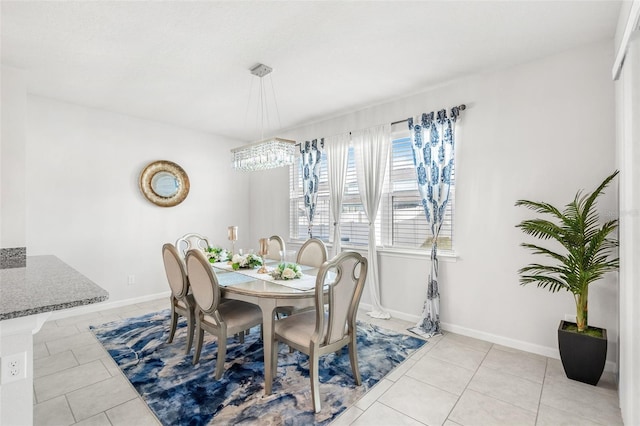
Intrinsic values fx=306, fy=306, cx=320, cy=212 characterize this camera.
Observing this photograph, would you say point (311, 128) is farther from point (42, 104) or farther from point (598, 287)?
point (598, 287)

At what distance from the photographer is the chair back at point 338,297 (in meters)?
2.00

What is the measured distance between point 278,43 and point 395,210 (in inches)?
89.7

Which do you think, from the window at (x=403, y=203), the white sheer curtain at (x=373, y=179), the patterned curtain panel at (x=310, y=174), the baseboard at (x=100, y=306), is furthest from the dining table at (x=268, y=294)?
the baseboard at (x=100, y=306)

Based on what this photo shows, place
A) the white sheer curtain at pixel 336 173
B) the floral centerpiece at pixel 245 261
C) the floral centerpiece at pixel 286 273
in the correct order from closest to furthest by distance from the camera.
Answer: the floral centerpiece at pixel 286 273
the floral centerpiece at pixel 245 261
the white sheer curtain at pixel 336 173

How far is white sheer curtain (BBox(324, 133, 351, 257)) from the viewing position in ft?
13.7

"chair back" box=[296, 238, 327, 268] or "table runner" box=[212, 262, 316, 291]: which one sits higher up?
"chair back" box=[296, 238, 327, 268]

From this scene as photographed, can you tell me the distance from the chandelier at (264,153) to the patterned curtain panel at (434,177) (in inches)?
57.5

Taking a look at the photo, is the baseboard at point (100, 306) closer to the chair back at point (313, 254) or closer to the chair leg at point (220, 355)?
the chair leg at point (220, 355)

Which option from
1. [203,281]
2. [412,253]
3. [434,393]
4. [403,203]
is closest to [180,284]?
[203,281]

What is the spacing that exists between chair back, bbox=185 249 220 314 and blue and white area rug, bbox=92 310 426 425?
0.56m

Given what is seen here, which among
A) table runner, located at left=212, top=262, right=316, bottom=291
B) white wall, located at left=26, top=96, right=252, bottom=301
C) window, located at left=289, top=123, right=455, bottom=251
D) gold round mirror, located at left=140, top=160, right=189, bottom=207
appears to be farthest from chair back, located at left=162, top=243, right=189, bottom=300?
window, located at left=289, top=123, right=455, bottom=251

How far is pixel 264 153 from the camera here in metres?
3.12

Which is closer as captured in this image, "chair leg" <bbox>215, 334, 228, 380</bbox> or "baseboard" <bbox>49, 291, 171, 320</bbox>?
"chair leg" <bbox>215, 334, 228, 380</bbox>

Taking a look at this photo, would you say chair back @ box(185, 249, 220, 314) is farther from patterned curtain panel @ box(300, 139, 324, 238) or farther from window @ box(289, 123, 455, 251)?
patterned curtain panel @ box(300, 139, 324, 238)
